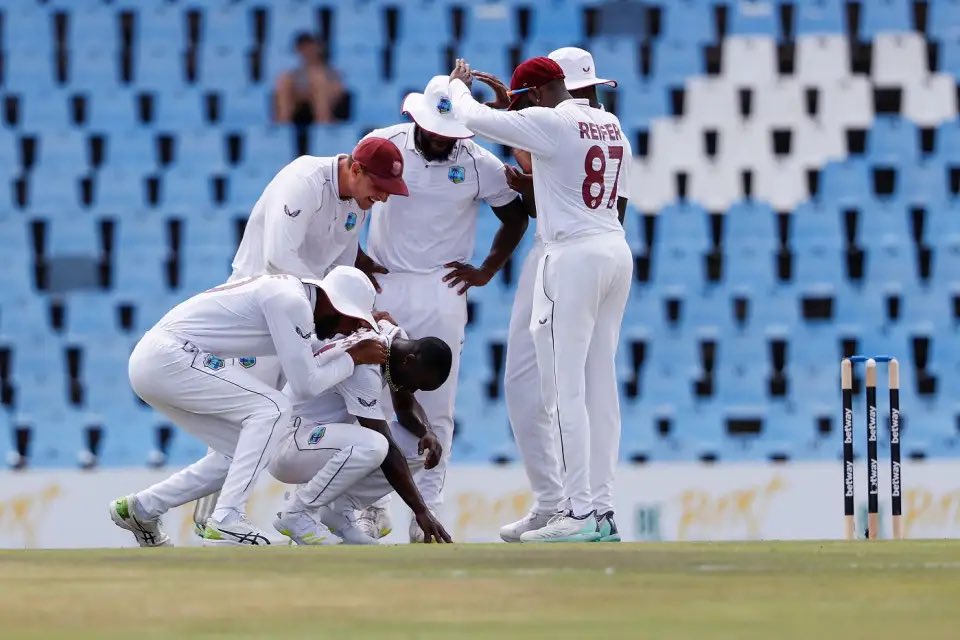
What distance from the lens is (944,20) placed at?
14016mm

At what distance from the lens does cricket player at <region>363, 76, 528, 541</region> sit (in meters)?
7.49

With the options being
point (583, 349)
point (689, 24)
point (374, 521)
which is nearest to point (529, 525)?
point (374, 521)

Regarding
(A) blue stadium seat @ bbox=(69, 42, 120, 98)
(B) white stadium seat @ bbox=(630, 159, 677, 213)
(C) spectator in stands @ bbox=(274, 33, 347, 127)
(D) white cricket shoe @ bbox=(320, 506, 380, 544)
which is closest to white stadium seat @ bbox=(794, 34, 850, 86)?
(B) white stadium seat @ bbox=(630, 159, 677, 213)

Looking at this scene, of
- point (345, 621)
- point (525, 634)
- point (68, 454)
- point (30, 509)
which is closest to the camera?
point (525, 634)

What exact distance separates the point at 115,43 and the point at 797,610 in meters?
11.3

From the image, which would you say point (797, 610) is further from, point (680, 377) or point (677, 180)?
point (677, 180)

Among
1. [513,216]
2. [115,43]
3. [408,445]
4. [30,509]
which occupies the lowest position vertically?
[30,509]

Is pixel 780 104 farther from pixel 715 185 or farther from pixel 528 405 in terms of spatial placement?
pixel 528 405

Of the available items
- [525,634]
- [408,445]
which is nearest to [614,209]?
[408,445]

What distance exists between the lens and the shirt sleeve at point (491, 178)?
7.55 metres

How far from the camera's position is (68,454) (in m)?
11.9

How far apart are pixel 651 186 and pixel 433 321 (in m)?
6.20

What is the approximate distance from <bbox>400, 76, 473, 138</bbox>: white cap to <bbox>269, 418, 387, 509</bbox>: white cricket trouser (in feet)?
4.37

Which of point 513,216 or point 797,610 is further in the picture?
point 513,216
